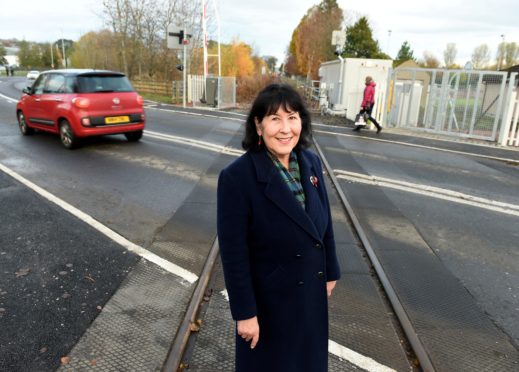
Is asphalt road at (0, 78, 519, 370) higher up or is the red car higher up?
the red car

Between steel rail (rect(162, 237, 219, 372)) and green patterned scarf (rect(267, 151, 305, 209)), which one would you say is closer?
green patterned scarf (rect(267, 151, 305, 209))

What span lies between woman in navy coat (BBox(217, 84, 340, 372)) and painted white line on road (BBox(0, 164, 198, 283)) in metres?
1.99

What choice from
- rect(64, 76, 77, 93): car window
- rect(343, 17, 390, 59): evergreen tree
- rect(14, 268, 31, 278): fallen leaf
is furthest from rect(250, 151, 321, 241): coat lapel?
rect(343, 17, 390, 59): evergreen tree

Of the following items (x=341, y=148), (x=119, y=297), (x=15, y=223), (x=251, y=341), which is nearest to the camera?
(x=251, y=341)

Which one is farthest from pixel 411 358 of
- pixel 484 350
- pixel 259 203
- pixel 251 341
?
pixel 259 203

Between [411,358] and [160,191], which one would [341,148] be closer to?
[160,191]

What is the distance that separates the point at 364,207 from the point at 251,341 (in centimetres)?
450

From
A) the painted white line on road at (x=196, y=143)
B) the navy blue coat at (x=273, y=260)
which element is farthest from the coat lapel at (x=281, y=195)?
the painted white line on road at (x=196, y=143)

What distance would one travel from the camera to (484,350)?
119 inches

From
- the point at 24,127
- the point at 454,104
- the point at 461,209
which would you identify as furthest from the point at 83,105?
the point at 454,104

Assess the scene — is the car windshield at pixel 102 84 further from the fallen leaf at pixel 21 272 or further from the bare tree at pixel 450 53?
the bare tree at pixel 450 53

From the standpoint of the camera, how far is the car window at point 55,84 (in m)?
9.83

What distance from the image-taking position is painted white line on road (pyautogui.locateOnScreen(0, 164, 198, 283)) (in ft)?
13.2

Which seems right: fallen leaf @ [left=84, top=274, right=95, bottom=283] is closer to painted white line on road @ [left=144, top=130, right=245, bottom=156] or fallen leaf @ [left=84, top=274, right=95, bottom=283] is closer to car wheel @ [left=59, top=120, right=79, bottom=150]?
painted white line on road @ [left=144, top=130, right=245, bottom=156]
